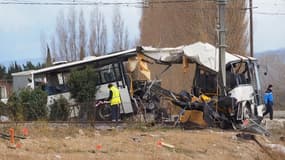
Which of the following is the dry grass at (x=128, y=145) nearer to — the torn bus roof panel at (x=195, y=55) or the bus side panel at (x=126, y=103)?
the torn bus roof panel at (x=195, y=55)

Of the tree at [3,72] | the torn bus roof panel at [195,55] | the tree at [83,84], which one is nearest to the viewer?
the torn bus roof panel at [195,55]

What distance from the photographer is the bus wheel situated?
22.6 metres

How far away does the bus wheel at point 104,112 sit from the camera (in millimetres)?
22609

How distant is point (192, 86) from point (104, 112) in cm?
368

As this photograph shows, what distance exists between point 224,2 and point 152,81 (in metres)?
4.08

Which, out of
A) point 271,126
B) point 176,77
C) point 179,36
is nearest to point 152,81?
point 271,126

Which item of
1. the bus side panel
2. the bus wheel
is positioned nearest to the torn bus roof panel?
the bus side panel

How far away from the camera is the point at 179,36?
49.2 meters

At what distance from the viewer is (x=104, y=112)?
23.2 meters

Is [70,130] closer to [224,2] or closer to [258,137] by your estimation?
[258,137]

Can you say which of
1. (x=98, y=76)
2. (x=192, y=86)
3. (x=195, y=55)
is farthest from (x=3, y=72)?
(x=195, y=55)

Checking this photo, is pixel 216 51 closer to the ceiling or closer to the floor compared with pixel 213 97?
closer to the ceiling

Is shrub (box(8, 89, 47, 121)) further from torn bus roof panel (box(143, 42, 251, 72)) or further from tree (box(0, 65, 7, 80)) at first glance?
tree (box(0, 65, 7, 80))

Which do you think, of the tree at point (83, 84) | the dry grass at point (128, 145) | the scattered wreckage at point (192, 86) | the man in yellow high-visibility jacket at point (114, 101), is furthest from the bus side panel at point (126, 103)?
the dry grass at point (128, 145)
